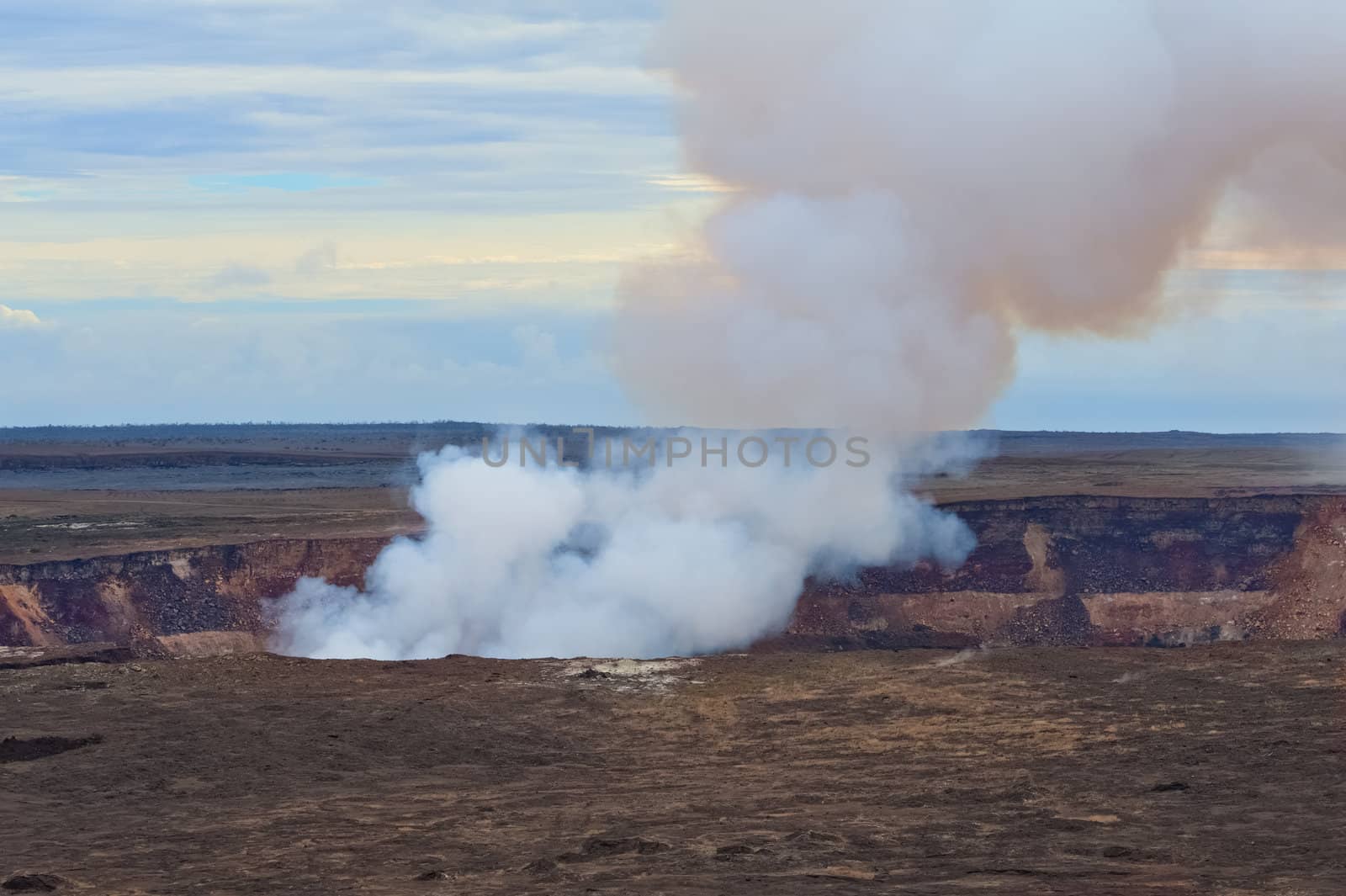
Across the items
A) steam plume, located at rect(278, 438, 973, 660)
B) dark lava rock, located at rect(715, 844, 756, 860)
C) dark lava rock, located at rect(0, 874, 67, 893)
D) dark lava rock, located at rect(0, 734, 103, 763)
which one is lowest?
dark lava rock, located at rect(0, 874, 67, 893)

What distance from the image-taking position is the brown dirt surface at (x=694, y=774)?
16.4 m

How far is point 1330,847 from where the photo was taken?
53.4 ft

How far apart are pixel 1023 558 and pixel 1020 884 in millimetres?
33607

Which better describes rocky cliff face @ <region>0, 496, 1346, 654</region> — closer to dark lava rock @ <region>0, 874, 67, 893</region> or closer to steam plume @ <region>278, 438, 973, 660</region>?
steam plume @ <region>278, 438, 973, 660</region>

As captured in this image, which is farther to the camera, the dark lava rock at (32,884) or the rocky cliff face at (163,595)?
the rocky cliff face at (163,595)

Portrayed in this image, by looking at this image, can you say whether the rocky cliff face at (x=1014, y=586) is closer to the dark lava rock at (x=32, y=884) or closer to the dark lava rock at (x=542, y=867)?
the dark lava rock at (x=32, y=884)

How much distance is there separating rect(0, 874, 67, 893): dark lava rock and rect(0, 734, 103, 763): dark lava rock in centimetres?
679

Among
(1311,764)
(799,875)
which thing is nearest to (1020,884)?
(799,875)

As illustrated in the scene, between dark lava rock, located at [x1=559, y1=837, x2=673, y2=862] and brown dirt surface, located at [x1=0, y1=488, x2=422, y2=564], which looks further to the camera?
brown dirt surface, located at [x1=0, y1=488, x2=422, y2=564]

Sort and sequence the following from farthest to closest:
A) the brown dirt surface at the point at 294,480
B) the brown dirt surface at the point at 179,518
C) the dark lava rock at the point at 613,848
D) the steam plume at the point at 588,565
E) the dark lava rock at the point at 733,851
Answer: the brown dirt surface at the point at 294,480 → the brown dirt surface at the point at 179,518 → the steam plume at the point at 588,565 → the dark lava rock at the point at 613,848 → the dark lava rock at the point at 733,851

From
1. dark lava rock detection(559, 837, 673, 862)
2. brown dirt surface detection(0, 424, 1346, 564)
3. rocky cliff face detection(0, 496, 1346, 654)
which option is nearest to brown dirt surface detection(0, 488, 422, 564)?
brown dirt surface detection(0, 424, 1346, 564)

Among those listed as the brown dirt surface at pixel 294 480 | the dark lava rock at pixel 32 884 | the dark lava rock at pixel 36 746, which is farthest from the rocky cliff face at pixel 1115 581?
the dark lava rock at pixel 32 884

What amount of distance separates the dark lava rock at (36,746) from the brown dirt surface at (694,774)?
15 centimetres

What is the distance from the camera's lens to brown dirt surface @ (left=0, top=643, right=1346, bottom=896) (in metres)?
16.4
